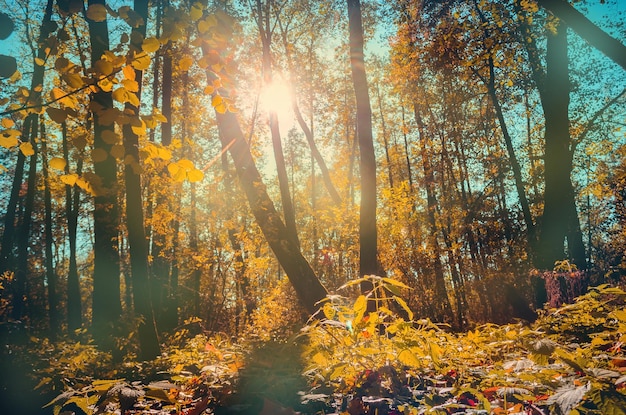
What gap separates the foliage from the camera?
1092mm

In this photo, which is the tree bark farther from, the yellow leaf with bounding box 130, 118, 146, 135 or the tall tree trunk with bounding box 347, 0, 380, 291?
the yellow leaf with bounding box 130, 118, 146, 135

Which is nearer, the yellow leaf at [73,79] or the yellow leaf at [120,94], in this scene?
the yellow leaf at [73,79]

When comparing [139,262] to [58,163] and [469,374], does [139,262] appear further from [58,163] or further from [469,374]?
[469,374]

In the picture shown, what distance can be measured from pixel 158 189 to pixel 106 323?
5694mm

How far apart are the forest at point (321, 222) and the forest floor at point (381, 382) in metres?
0.01

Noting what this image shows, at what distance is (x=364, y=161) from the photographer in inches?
266

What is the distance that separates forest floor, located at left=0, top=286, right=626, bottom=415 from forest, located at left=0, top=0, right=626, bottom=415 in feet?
0.04

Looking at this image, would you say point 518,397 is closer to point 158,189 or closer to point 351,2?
point 351,2

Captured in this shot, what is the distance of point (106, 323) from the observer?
7043 millimetres

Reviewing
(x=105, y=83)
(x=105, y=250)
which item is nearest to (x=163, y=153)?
(x=105, y=83)

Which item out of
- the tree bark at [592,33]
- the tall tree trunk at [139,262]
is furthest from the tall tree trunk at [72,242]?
the tree bark at [592,33]

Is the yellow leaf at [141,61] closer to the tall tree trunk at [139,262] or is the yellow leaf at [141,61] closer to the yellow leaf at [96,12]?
the yellow leaf at [96,12]

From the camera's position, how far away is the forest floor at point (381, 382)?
1193 mm

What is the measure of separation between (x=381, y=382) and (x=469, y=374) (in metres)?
0.37
